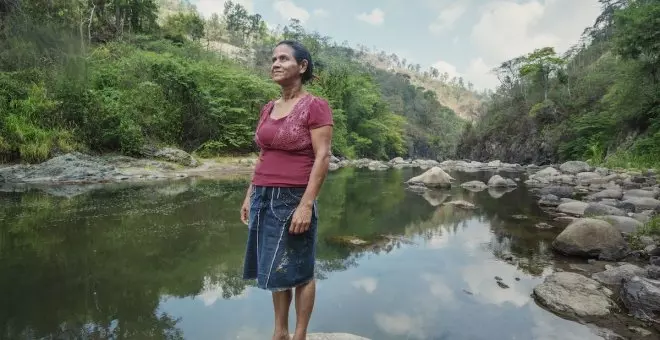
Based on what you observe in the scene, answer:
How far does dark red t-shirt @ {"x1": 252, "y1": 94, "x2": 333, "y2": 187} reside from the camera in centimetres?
209

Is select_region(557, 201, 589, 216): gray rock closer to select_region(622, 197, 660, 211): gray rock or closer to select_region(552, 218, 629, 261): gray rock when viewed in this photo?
select_region(622, 197, 660, 211): gray rock

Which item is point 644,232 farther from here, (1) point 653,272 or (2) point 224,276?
(2) point 224,276

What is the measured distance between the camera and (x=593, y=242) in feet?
18.4

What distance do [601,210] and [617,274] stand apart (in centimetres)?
406

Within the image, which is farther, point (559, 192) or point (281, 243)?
→ point (559, 192)

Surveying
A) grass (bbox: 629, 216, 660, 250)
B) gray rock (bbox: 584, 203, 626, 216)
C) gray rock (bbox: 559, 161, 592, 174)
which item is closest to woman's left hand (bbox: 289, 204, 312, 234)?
grass (bbox: 629, 216, 660, 250)

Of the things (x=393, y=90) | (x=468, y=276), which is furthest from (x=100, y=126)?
(x=393, y=90)

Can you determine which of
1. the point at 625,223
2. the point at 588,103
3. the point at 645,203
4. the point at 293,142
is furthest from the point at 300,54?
the point at 588,103

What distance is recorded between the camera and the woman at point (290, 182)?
2.08m

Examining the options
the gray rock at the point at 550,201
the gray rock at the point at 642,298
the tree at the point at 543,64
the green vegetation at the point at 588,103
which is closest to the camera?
the gray rock at the point at 642,298

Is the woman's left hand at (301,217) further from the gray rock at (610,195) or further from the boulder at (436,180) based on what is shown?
the boulder at (436,180)

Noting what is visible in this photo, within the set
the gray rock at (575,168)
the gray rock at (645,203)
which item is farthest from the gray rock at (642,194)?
the gray rock at (575,168)

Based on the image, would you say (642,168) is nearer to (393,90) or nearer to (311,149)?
(311,149)

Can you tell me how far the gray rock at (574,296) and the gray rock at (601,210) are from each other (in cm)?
432
